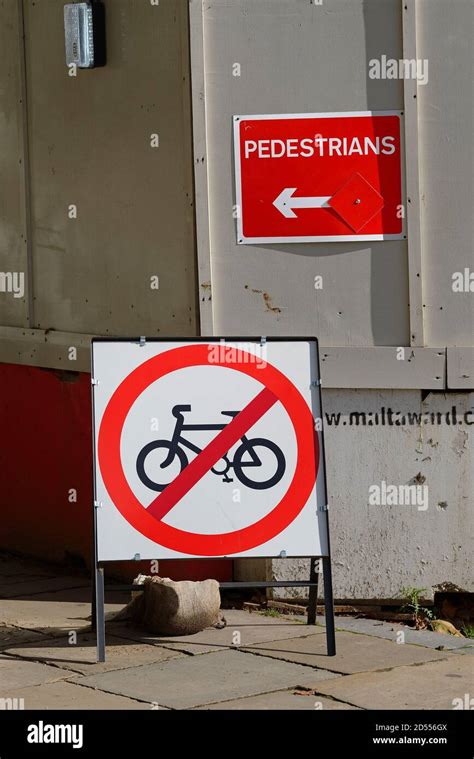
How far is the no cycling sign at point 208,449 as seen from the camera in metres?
5.90

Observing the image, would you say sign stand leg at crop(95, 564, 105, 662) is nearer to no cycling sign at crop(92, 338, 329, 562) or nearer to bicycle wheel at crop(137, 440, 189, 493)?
no cycling sign at crop(92, 338, 329, 562)

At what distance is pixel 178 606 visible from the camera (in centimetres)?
617

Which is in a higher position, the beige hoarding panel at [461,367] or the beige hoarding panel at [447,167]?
the beige hoarding panel at [447,167]

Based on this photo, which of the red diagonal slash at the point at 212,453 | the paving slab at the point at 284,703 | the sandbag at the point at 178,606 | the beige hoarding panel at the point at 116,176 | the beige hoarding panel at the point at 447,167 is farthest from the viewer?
the beige hoarding panel at the point at 116,176

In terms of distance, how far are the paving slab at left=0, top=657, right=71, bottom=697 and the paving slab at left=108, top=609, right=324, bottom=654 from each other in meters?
0.59

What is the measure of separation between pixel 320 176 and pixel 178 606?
2.25 m

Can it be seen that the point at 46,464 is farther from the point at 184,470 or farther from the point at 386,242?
the point at 386,242

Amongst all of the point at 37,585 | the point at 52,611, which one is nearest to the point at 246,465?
the point at 52,611

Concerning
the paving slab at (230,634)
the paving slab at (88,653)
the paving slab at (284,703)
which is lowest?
the paving slab at (284,703)

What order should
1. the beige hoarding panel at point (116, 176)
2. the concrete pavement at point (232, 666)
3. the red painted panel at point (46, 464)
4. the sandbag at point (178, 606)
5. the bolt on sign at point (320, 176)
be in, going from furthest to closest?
the red painted panel at point (46, 464), the beige hoarding panel at point (116, 176), the bolt on sign at point (320, 176), the sandbag at point (178, 606), the concrete pavement at point (232, 666)

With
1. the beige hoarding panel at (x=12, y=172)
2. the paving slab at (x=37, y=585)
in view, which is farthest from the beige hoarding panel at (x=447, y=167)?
the beige hoarding panel at (x=12, y=172)

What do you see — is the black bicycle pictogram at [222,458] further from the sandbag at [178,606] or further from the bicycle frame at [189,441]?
the sandbag at [178,606]
